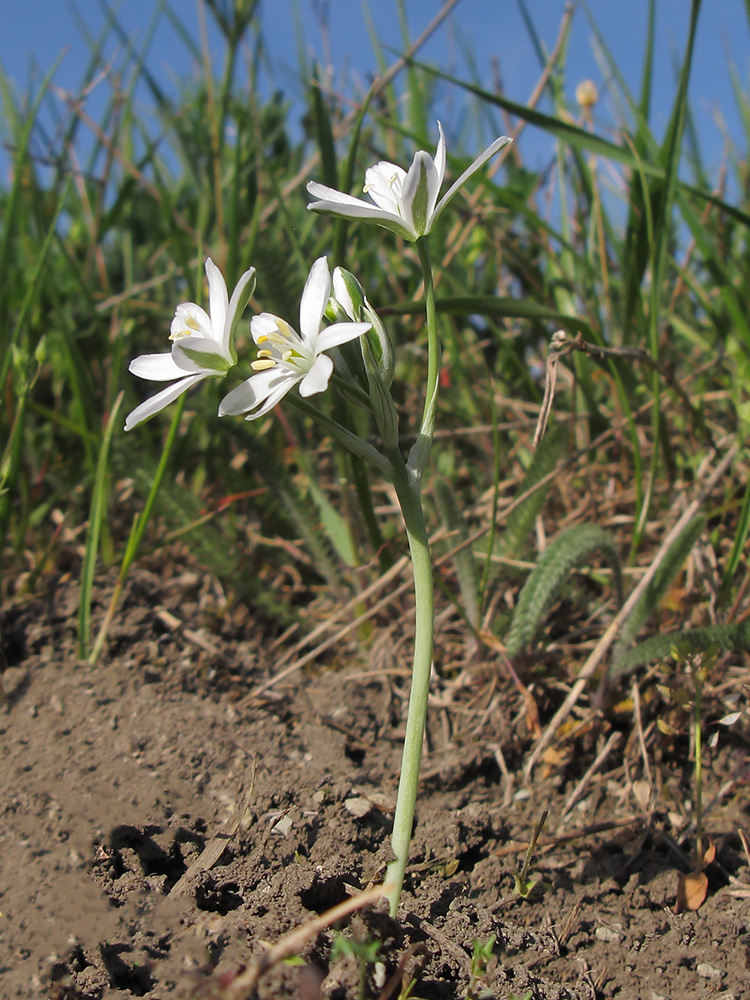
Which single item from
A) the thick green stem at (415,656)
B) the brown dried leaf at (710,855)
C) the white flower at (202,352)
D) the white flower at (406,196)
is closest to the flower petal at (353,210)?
the white flower at (406,196)

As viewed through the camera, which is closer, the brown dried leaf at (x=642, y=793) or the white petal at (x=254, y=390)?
the white petal at (x=254, y=390)

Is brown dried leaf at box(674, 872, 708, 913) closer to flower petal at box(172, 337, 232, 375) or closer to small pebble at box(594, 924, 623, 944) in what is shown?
Answer: small pebble at box(594, 924, 623, 944)

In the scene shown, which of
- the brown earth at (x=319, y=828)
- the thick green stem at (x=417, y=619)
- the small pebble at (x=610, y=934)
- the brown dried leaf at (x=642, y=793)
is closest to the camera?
the brown earth at (x=319, y=828)

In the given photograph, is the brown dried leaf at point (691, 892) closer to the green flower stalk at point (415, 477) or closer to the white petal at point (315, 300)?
the green flower stalk at point (415, 477)

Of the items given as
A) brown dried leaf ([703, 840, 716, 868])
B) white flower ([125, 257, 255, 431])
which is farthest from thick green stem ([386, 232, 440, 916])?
brown dried leaf ([703, 840, 716, 868])

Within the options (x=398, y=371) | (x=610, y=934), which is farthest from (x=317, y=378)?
(x=398, y=371)

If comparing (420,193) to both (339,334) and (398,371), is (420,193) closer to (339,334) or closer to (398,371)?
(339,334)
